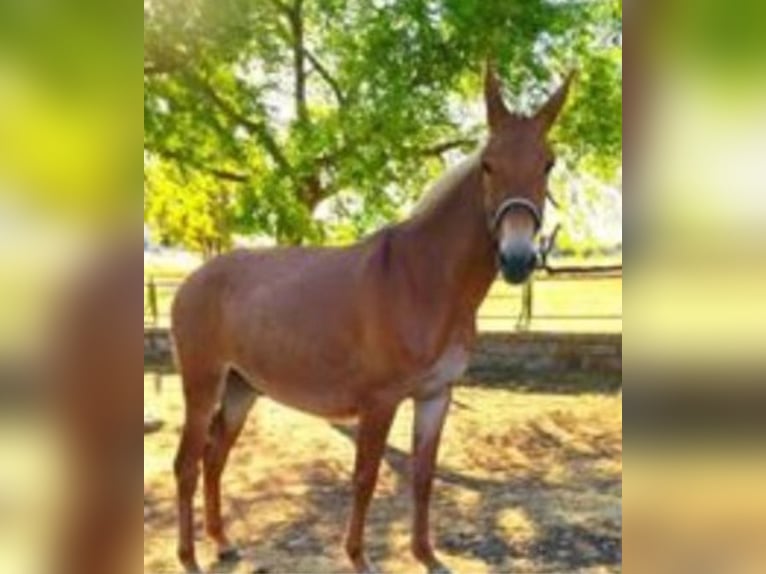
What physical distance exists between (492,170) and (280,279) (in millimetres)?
821

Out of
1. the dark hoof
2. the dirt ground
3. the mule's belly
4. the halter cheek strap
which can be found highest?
the halter cheek strap

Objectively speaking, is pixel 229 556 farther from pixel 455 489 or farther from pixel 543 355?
pixel 543 355

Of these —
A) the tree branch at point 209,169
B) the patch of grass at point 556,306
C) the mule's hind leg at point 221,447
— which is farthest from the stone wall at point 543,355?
the mule's hind leg at point 221,447

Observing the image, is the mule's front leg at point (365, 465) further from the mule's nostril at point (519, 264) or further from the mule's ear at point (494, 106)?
the mule's ear at point (494, 106)

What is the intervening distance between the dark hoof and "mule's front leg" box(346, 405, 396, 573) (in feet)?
1.49

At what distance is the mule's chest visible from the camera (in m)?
2.24

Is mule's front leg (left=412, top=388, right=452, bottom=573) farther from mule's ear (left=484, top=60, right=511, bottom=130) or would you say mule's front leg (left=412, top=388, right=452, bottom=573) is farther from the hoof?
mule's ear (left=484, top=60, right=511, bottom=130)

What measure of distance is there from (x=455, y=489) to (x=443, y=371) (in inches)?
47.7

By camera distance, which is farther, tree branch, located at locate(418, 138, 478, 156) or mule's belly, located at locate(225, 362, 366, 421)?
tree branch, located at locate(418, 138, 478, 156)

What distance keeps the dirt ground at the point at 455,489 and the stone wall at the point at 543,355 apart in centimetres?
28

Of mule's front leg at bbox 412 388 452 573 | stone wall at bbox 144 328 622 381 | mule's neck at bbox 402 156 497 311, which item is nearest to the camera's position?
mule's neck at bbox 402 156 497 311

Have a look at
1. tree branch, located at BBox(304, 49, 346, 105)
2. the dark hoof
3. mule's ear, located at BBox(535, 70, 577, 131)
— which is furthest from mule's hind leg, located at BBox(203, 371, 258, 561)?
tree branch, located at BBox(304, 49, 346, 105)

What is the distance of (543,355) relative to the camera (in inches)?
203

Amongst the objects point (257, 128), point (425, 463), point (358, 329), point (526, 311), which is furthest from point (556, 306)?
point (358, 329)
